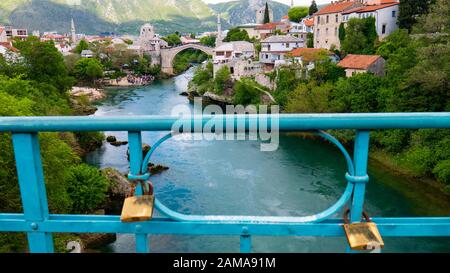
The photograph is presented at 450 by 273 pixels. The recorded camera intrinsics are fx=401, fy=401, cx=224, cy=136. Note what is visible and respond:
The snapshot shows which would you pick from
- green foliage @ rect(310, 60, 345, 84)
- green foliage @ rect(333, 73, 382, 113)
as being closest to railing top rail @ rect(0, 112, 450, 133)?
green foliage @ rect(333, 73, 382, 113)

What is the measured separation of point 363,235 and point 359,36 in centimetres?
2744

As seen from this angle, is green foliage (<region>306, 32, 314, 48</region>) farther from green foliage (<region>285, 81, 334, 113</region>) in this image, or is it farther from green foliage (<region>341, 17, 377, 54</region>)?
green foliage (<region>285, 81, 334, 113</region>)

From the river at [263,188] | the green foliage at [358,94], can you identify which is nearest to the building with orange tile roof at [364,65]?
the green foliage at [358,94]

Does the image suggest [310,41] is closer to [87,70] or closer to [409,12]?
[409,12]

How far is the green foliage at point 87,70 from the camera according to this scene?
3850 cm

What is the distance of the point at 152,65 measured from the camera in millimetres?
49406

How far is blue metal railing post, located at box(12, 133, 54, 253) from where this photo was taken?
1.33m

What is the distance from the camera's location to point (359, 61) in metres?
22.5

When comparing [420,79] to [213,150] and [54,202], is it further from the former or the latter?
[54,202]

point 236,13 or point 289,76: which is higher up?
point 236,13

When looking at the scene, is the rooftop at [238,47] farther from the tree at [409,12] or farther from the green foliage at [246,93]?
the tree at [409,12]

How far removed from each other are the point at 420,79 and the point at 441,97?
3.34ft

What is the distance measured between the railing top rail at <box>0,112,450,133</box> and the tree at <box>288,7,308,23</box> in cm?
5068
